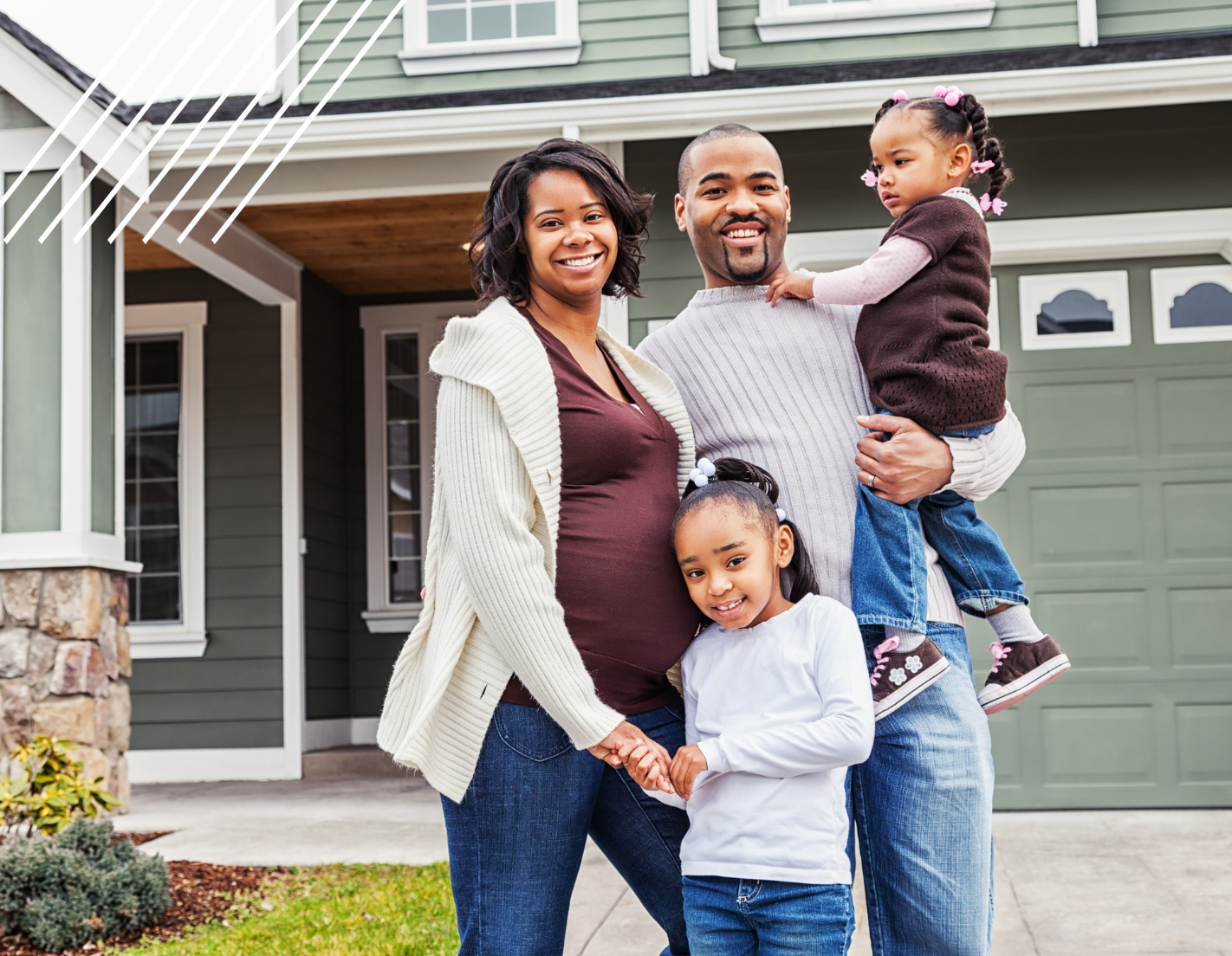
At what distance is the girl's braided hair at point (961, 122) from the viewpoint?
83.7 inches

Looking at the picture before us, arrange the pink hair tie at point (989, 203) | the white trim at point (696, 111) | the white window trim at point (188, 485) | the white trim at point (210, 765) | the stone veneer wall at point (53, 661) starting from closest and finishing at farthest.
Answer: the pink hair tie at point (989, 203)
the white trim at point (696, 111)
the stone veneer wall at point (53, 661)
the white trim at point (210, 765)
the white window trim at point (188, 485)

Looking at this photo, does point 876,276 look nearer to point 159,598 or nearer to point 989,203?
point 989,203

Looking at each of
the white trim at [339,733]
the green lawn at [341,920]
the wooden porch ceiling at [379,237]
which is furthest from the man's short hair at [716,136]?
the white trim at [339,733]

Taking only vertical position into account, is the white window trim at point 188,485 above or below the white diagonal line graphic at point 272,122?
below

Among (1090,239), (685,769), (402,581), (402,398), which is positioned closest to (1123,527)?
(1090,239)

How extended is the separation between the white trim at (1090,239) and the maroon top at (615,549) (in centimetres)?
406

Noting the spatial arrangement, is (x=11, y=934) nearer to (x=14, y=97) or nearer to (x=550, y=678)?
(x=550, y=678)

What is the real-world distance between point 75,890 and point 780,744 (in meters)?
3.01

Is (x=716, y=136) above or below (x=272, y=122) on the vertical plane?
below

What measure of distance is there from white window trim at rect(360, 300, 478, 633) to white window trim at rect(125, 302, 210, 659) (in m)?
1.10

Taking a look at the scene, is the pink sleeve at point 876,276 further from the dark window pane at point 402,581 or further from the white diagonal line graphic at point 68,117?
the dark window pane at point 402,581

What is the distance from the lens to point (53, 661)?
18.6 ft

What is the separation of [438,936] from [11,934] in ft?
4.46

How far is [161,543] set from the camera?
322 inches
